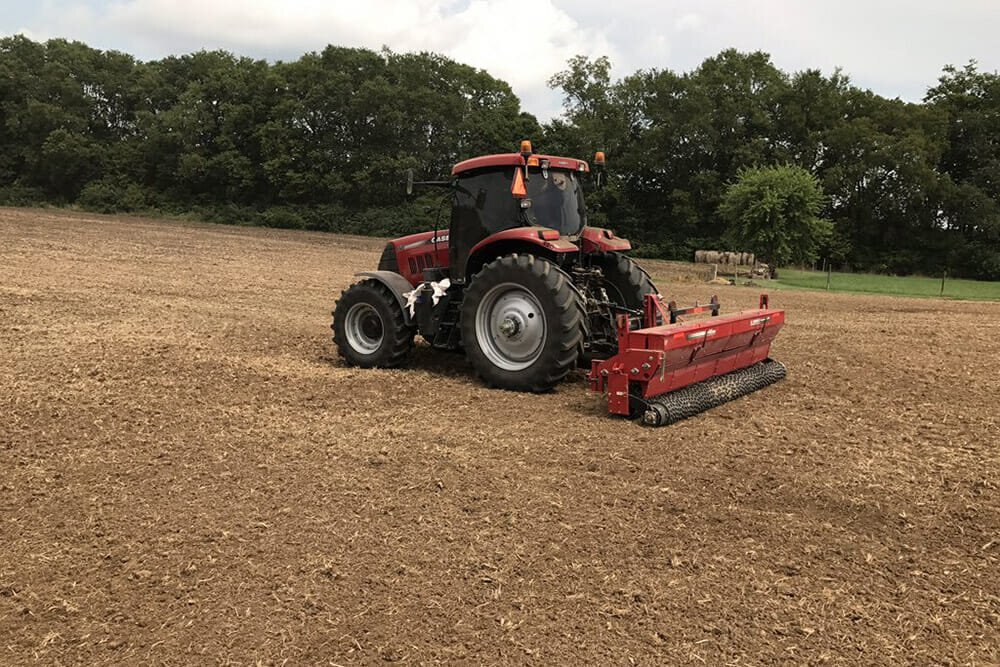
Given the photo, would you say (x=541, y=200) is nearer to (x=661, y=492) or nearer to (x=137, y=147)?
(x=661, y=492)

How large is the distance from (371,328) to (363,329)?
106 millimetres

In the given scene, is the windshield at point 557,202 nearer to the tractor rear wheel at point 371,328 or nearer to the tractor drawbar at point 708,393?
the tractor rear wheel at point 371,328

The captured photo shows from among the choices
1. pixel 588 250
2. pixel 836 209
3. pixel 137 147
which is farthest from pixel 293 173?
pixel 588 250

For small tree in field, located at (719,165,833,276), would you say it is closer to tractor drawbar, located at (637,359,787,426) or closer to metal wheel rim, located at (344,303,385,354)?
tractor drawbar, located at (637,359,787,426)

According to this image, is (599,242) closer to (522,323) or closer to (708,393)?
(522,323)

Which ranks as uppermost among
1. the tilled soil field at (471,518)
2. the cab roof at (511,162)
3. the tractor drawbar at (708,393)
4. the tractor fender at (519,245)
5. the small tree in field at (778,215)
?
the small tree in field at (778,215)

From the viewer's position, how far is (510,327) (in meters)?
7.13

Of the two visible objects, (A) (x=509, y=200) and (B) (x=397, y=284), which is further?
(B) (x=397, y=284)

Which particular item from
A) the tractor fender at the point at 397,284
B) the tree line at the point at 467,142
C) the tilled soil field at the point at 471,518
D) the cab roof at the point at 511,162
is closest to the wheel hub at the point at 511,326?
the tilled soil field at the point at 471,518

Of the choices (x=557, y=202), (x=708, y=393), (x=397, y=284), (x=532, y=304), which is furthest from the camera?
(x=397, y=284)

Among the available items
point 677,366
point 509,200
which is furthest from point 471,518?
point 509,200

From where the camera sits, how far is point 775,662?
2.98 metres

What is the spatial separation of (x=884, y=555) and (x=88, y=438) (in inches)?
198

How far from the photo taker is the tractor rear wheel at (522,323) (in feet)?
22.3
